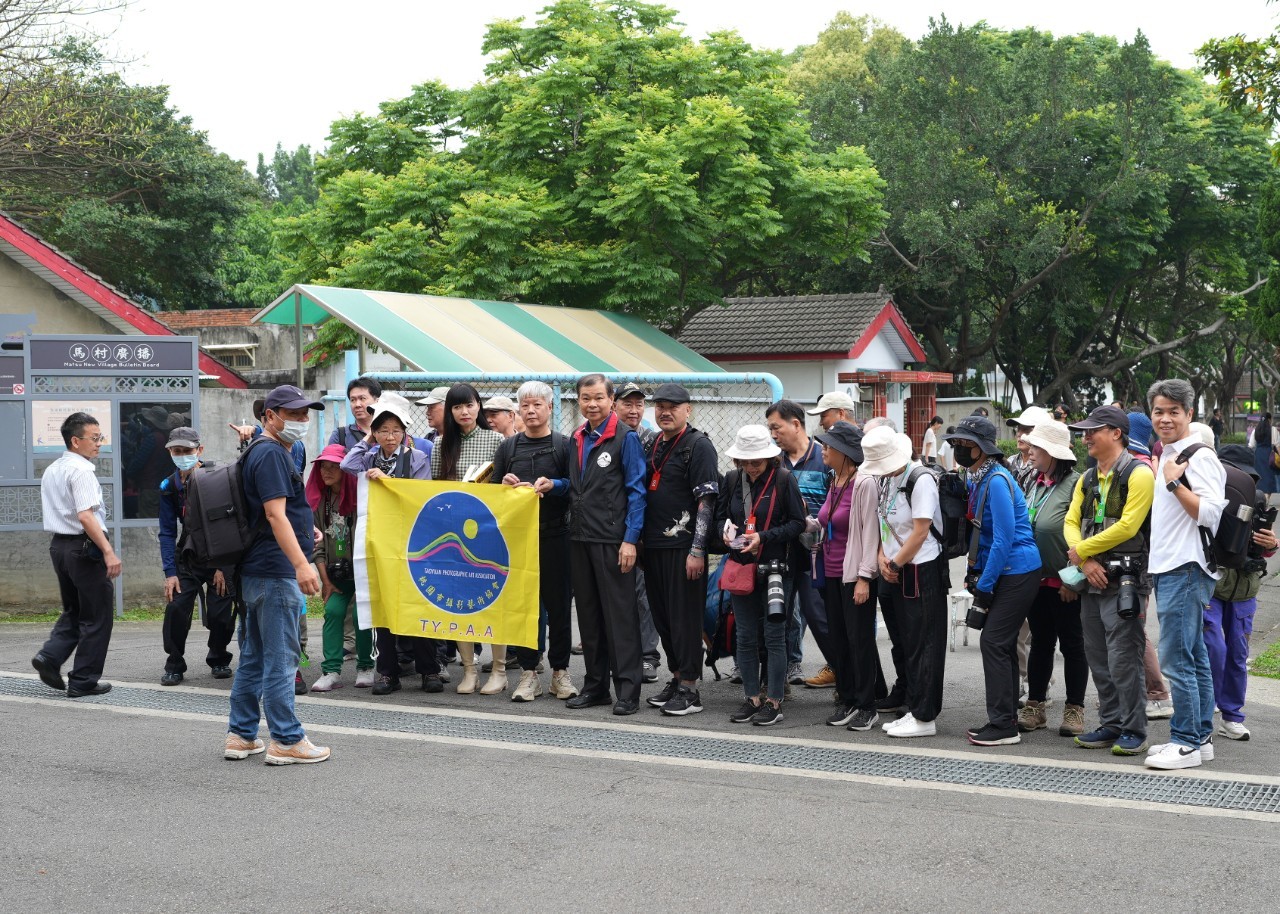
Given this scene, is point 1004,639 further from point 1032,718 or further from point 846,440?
point 846,440

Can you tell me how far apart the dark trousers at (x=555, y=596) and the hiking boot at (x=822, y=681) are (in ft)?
5.71

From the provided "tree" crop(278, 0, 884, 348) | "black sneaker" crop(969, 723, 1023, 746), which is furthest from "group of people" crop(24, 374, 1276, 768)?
"tree" crop(278, 0, 884, 348)

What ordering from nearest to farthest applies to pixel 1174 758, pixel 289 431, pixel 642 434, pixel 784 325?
pixel 1174 758 → pixel 289 431 → pixel 642 434 → pixel 784 325

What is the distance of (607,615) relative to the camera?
795 centimetres

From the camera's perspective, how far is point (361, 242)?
23.8 metres

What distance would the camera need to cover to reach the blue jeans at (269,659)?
662 cm

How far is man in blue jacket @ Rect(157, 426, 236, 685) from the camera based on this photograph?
8820 millimetres

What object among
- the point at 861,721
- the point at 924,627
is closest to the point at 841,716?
the point at 861,721

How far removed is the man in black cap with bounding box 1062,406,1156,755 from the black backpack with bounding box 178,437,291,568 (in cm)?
429

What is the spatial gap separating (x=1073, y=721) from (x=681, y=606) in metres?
2.37

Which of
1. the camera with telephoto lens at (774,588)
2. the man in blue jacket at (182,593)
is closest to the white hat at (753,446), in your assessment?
the camera with telephoto lens at (774,588)

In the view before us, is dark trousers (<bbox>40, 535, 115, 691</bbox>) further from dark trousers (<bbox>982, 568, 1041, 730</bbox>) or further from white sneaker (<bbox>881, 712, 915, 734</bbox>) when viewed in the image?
dark trousers (<bbox>982, 568, 1041, 730</bbox>)

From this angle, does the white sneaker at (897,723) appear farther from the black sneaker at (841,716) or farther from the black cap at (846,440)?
the black cap at (846,440)

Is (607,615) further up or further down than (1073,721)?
further up
